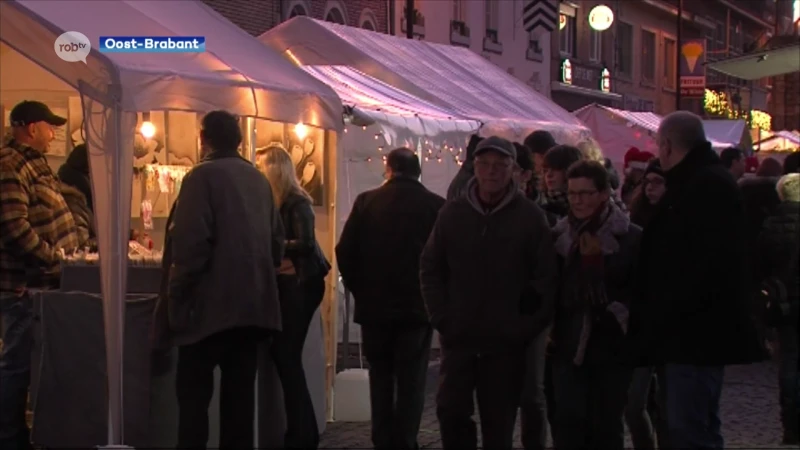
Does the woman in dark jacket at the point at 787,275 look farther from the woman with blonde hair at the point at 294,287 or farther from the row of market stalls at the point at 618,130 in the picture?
the row of market stalls at the point at 618,130

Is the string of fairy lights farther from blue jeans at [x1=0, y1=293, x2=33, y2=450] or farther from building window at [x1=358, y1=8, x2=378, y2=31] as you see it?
building window at [x1=358, y1=8, x2=378, y2=31]

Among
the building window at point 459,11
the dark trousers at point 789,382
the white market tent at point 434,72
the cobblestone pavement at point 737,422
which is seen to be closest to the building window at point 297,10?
the white market tent at point 434,72

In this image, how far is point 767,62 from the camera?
14297 mm

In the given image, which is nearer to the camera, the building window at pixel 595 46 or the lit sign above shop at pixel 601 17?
the lit sign above shop at pixel 601 17

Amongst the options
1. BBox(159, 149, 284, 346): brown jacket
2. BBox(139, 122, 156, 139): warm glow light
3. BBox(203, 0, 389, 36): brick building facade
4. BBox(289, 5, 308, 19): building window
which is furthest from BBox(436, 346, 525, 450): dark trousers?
BBox(289, 5, 308, 19): building window

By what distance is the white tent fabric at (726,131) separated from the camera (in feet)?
88.4

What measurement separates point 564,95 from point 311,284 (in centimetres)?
2751

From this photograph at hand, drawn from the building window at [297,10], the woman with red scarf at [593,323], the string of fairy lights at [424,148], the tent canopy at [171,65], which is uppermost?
the building window at [297,10]

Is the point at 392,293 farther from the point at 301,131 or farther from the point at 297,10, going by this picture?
the point at 297,10

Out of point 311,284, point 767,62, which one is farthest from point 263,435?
point 767,62

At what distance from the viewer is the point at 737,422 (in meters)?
10.7

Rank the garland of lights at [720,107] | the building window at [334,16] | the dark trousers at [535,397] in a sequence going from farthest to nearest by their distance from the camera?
the garland of lights at [720,107] < the building window at [334,16] < the dark trousers at [535,397]

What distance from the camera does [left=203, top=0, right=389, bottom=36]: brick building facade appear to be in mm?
21281

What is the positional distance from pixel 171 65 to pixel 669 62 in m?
38.3
